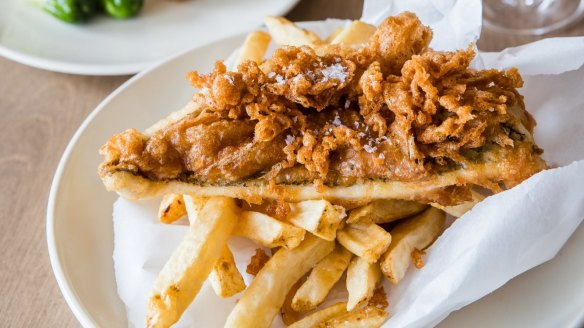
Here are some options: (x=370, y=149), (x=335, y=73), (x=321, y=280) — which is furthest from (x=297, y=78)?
(x=321, y=280)

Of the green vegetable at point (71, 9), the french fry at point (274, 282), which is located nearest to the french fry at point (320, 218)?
the french fry at point (274, 282)

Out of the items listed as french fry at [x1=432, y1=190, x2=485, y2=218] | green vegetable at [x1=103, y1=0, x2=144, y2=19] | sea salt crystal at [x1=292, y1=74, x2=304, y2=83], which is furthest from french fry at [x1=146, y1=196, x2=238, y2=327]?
green vegetable at [x1=103, y1=0, x2=144, y2=19]

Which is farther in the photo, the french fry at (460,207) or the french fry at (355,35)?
the french fry at (355,35)

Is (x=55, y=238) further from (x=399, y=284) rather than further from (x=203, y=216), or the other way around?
(x=399, y=284)

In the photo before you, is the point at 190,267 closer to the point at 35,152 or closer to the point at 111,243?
the point at 111,243

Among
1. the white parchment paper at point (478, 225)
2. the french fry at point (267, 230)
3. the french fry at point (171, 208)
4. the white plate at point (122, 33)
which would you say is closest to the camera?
the white parchment paper at point (478, 225)

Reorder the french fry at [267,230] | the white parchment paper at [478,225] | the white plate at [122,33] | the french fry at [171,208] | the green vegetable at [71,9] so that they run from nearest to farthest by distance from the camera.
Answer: the white parchment paper at [478,225] → the french fry at [267,230] → the french fry at [171,208] → the white plate at [122,33] → the green vegetable at [71,9]

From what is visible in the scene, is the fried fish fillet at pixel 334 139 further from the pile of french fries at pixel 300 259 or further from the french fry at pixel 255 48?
the french fry at pixel 255 48
